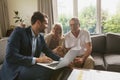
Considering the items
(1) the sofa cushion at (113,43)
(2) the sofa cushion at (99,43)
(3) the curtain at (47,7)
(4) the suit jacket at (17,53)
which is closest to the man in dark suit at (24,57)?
(4) the suit jacket at (17,53)

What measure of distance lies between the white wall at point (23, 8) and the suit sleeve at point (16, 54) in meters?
2.67

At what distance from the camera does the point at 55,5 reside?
4523mm

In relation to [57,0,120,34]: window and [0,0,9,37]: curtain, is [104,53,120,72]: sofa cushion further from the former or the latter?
[0,0,9,37]: curtain

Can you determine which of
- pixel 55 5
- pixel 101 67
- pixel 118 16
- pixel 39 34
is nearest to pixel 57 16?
pixel 55 5

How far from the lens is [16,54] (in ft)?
6.41

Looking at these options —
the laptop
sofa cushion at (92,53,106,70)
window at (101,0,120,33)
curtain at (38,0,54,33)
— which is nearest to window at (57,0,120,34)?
window at (101,0,120,33)

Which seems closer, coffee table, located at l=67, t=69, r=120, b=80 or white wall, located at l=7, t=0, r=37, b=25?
coffee table, located at l=67, t=69, r=120, b=80

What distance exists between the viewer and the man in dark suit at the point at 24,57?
6.41 feet

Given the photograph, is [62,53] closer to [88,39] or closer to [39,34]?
[88,39]

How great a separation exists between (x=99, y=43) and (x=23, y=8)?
206 centimetres

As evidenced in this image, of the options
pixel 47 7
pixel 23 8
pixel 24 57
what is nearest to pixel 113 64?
pixel 24 57

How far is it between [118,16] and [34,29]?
8.93ft

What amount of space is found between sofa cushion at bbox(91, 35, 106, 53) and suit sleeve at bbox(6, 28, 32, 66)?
205 centimetres

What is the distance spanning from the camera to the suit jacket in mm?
1959
